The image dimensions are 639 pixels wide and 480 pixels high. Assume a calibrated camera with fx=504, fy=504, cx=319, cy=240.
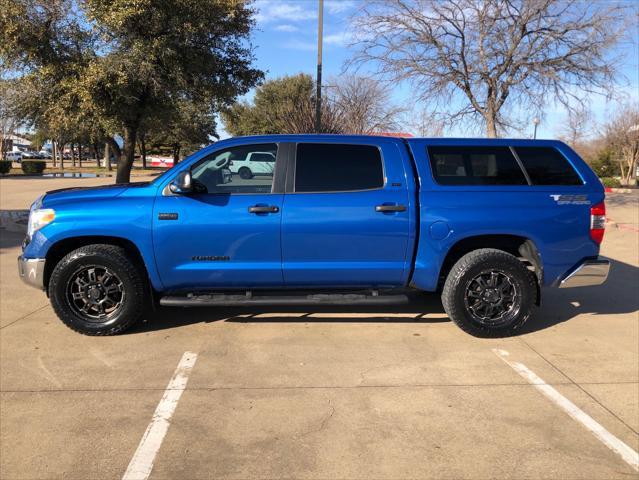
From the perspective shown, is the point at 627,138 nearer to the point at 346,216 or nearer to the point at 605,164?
the point at 605,164

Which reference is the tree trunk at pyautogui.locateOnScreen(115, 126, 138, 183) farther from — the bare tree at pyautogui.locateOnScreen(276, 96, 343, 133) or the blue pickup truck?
the bare tree at pyautogui.locateOnScreen(276, 96, 343, 133)

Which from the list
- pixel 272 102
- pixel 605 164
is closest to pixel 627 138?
pixel 605 164

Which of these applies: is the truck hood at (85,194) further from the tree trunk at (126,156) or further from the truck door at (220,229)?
the tree trunk at (126,156)

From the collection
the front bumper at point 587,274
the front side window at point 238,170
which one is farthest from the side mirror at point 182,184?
the front bumper at point 587,274

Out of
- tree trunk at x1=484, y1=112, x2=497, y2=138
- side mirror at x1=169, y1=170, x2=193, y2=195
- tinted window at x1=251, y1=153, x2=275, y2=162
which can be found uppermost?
tree trunk at x1=484, y1=112, x2=497, y2=138

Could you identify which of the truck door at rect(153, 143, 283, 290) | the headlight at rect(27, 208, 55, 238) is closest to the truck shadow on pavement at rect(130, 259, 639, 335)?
the truck door at rect(153, 143, 283, 290)

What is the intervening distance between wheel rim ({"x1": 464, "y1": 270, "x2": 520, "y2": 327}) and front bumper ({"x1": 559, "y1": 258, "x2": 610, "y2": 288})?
0.55 m

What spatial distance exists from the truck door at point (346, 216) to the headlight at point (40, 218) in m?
2.11

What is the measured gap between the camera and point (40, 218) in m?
4.59

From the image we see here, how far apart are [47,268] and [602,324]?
18.4 ft

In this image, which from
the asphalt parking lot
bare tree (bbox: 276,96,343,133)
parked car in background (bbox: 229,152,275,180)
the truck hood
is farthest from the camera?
bare tree (bbox: 276,96,343,133)

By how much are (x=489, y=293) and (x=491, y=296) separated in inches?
1.4

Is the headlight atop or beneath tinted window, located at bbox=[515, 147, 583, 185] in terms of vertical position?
beneath

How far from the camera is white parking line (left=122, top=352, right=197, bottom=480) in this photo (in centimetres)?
279
